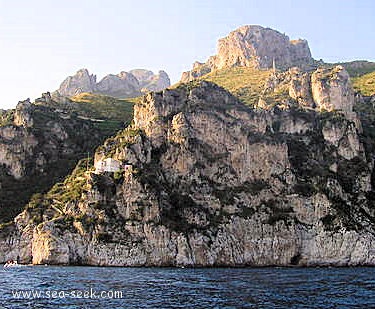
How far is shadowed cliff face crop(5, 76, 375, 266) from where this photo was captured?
5408 inches

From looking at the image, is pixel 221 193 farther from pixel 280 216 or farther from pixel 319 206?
pixel 319 206

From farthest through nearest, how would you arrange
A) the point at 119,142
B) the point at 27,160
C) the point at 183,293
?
the point at 27,160
the point at 119,142
the point at 183,293

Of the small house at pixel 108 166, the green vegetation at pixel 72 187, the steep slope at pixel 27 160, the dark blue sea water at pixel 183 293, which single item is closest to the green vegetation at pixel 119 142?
the small house at pixel 108 166

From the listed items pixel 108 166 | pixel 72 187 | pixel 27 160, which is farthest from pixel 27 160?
pixel 108 166

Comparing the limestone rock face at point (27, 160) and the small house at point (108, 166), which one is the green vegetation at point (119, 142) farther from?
the limestone rock face at point (27, 160)

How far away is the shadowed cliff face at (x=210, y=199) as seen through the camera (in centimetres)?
13738

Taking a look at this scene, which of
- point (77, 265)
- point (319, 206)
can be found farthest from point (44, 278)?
point (319, 206)

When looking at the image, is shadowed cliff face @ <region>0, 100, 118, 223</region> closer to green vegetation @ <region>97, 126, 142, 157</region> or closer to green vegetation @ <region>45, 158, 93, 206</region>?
green vegetation @ <region>45, 158, 93, 206</region>

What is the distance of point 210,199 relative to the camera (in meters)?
157

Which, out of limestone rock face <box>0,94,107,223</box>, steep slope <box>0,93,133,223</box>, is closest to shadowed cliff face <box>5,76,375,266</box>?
steep slope <box>0,93,133,223</box>

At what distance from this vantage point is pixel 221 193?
6314 inches

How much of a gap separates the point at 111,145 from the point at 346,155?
7857 centimetres

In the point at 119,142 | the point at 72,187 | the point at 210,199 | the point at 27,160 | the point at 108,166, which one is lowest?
the point at 210,199

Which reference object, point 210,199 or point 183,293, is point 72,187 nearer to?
point 210,199
